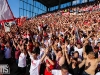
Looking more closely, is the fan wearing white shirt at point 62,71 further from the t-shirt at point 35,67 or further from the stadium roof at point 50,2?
the stadium roof at point 50,2

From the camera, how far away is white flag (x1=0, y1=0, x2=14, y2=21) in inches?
257

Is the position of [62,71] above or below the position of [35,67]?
above

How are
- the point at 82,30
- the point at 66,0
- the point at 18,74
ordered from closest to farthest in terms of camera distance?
the point at 18,74
the point at 82,30
the point at 66,0

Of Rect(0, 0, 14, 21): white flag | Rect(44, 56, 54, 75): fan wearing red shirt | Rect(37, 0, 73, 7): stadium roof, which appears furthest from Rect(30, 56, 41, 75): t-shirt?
Rect(37, 0, 73, 7): stadium roof

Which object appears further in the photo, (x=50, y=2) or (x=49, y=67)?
(x=50, y=2)

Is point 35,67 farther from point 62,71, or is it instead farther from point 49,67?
point 62,71

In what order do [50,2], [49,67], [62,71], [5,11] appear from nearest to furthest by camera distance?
[62,71] → [49,67] → [5,11] → [50,2]

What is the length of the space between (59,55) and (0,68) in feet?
7.68

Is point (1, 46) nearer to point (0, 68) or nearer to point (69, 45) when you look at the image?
point (69, 45)

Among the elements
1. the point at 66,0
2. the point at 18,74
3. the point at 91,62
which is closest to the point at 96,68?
the point at 91,62

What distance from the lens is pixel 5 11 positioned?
6.57 metres

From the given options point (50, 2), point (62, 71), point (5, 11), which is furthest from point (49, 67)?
point (50, 2)

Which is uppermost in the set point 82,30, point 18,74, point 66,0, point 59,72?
point 66,0

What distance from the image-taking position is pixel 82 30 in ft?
37.7
